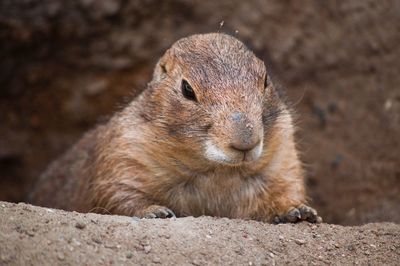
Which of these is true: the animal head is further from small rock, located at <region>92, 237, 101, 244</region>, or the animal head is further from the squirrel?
small rock, located at <region>92, 237, 101, 244</region>

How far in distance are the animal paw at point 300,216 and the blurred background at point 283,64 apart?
3.17m

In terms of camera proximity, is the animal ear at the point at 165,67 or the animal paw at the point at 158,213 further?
the animal ear at the point at 165,67

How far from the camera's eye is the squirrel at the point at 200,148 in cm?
Result: 640

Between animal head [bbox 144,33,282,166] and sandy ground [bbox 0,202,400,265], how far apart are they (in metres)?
→ 0.63

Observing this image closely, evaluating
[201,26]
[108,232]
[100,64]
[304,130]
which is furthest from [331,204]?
[108,232]

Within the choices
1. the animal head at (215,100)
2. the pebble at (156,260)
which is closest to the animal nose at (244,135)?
the animal head at (215,100)

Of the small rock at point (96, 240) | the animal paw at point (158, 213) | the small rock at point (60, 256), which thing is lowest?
the animal paw at point (158, 213)

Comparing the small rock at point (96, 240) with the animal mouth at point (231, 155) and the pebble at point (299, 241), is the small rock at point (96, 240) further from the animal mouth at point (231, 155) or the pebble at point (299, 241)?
the pebble at point (299, 241)

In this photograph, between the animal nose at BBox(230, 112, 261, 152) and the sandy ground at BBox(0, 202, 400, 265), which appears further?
the animal nose at BBox(230, 112, 261, 152)

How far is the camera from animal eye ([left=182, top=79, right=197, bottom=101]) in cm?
663

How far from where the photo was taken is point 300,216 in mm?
6734

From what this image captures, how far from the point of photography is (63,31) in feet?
33.4

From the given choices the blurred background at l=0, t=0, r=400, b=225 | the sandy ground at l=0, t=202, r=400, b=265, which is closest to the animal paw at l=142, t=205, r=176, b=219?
the sandy ground at l=0, t=202, r=400, b=265

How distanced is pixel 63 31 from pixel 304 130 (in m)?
3.62
